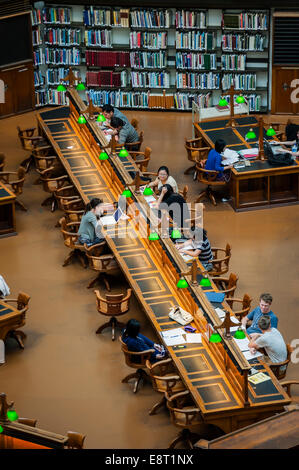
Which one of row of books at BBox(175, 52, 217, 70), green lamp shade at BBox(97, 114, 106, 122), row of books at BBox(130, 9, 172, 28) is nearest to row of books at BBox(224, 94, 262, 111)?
row of books at BBox(175, 52, 217, 70)

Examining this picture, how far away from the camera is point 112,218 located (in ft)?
44.3

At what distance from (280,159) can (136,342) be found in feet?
17.3

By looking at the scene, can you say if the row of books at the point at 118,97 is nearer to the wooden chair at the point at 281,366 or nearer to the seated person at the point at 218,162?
the seated person at the point at 218,162

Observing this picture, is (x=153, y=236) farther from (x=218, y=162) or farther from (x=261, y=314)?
(x=218, y=162)

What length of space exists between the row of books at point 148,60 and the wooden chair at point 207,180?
3.75 metres

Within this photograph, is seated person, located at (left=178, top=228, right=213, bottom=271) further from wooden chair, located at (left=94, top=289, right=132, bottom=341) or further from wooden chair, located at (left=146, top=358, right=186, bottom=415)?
wooden chair, located at (left=146, top=358, right=186, bottom=415)

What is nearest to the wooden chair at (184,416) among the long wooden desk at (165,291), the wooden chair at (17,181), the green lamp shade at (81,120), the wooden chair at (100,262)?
the long wooden desk at (165,291)

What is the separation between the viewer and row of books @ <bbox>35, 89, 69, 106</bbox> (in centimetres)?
1911

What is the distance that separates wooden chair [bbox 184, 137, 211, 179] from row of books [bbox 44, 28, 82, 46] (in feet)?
12.0

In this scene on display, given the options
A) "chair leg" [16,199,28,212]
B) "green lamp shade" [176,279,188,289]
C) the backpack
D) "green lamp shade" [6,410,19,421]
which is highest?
the backpack

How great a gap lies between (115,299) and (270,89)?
804 centimetres

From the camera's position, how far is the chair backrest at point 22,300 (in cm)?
1171
